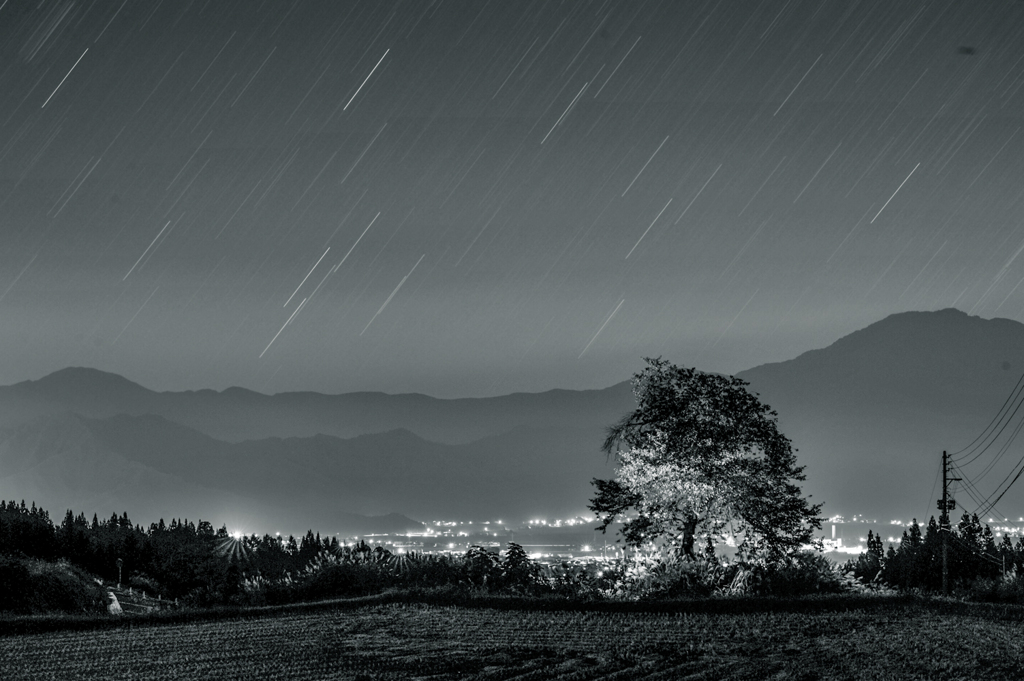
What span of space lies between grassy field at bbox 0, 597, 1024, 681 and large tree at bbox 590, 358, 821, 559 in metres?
7.64

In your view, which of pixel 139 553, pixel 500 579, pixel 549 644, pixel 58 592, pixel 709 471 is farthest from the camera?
pixel 139 553

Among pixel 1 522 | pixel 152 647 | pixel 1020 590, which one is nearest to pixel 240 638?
pixel 152 647

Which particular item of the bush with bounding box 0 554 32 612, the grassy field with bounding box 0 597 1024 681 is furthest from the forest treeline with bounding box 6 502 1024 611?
the grassy field with bounding box 0 597 1024 681

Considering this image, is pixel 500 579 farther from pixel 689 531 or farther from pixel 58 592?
pixel 58 592

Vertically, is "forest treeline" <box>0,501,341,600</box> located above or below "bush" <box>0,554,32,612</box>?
below

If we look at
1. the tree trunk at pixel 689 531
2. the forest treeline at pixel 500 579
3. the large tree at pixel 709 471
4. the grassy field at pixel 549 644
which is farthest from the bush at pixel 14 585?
the tree trunk at pixel 689 531

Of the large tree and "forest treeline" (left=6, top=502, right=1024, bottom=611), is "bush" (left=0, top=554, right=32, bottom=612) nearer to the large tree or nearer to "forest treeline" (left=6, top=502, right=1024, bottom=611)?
"forest treeline" (left=6, top=502, right=1024, bottom=611)

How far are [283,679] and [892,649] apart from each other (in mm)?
12340

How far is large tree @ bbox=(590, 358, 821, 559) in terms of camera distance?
115 ft

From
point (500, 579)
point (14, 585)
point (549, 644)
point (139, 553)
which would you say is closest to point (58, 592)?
point (14, 585)

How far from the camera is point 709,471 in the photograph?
115ft

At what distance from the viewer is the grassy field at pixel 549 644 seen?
19.0m

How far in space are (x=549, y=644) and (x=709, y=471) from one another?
14.8 meters

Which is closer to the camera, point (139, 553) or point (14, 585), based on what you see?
point (14, 585)
